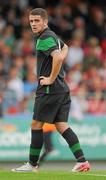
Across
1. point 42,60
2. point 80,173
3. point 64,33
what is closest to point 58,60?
point 42,60

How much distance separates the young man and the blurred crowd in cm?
597

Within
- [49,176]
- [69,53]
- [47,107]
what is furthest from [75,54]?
[49,176]

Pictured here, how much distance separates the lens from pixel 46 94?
11.1m

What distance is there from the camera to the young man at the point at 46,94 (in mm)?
10953

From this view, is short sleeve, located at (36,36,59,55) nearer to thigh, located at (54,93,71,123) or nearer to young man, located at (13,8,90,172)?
young man, located at (13,8,90,172)

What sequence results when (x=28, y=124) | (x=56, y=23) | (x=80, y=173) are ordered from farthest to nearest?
(x=56, y=23) → (x=28, y=124) → (x=80, y=173)

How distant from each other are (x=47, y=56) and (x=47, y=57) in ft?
0.09

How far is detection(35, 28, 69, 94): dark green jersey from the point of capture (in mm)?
10898

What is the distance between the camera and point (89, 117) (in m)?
18.2

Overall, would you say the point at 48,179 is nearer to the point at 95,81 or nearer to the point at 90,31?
the point at 95,81

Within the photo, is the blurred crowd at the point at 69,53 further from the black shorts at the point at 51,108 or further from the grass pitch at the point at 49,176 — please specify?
the grass pitch at the point at 49,176

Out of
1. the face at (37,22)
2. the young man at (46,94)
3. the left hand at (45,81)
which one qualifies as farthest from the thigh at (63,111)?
the face at (37,22)

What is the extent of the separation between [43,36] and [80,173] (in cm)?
196

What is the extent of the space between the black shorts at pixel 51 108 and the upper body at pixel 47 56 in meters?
0.09
